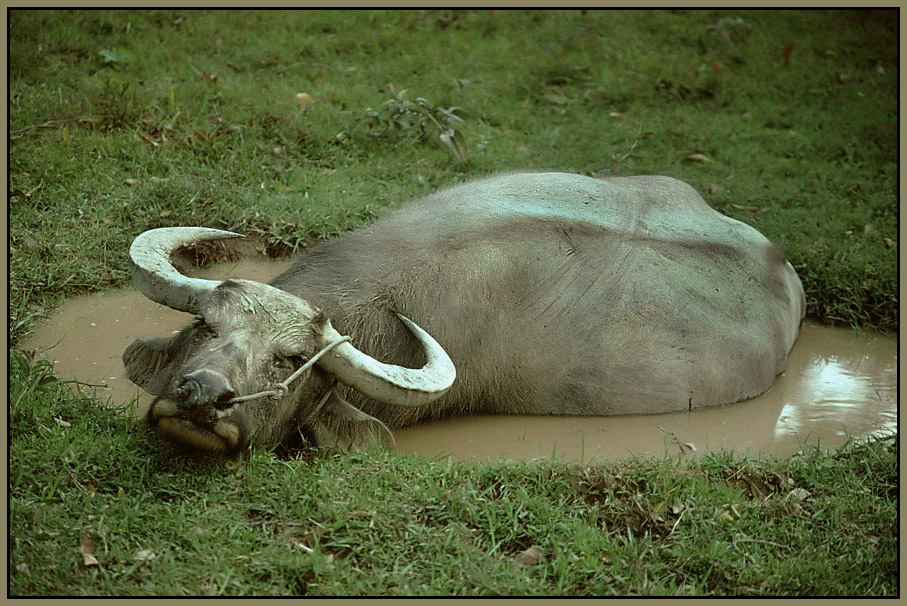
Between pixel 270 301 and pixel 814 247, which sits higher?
pixel 270 301

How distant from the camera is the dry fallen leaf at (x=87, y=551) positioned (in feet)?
9.37

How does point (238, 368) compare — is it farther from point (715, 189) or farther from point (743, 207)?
point (715, 189)

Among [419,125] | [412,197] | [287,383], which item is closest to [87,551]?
[287,383]

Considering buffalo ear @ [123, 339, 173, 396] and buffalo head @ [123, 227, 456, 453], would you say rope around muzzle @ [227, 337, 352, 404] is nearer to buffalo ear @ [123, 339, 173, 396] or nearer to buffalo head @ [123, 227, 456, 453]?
buffalo head @ [123, 227, 456, 453]

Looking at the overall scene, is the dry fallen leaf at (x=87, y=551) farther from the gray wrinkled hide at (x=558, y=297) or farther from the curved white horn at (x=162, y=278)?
the gray wrinkled hide at (x=558, y=297)

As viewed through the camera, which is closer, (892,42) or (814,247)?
(814,247)

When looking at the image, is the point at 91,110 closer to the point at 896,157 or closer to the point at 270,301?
the point at 270,301

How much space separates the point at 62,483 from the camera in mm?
3225

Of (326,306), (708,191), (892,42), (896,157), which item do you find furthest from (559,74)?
(326,306)

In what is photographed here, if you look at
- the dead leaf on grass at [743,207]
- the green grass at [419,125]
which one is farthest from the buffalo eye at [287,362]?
the dead leaf on grass at [743,207]

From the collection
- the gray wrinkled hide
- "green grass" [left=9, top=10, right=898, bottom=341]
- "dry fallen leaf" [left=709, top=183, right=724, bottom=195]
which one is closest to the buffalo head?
the gray wrinkled hide

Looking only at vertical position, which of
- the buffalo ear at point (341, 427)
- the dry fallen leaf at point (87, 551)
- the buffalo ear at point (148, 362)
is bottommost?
the buffalo ear at point (341, 427)

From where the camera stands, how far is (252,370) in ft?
11.1

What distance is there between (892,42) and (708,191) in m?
4.18
